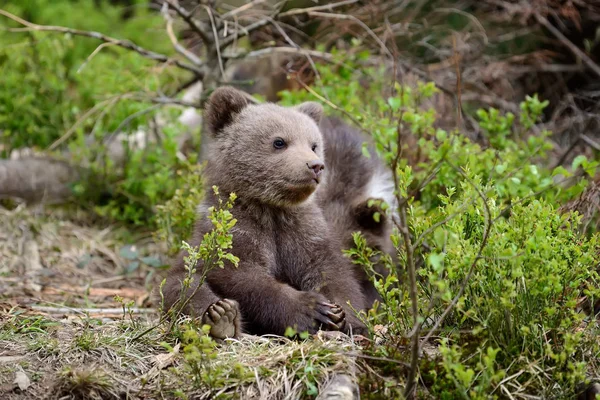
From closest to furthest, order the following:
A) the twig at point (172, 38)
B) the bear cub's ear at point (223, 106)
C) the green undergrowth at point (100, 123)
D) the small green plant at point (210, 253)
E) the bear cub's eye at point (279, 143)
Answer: the small green plant at point (210, 253)
the bear cub's eye at point (279, 143)
the bear cub's ear at point (223, 106)
the twig at point (172, 38)
the green undergrowth at point (100, 123)

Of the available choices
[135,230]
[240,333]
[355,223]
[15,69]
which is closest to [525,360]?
[240,333]

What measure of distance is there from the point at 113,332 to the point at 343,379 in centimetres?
162

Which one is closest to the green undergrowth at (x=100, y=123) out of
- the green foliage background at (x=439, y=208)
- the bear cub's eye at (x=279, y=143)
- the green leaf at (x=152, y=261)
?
the green foliage background at (x=439, y=208)

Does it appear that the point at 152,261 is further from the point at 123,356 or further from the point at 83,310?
the point at 123,356

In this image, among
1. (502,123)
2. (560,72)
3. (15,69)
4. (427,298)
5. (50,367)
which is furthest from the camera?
(560,72)

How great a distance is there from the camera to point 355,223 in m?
5.75

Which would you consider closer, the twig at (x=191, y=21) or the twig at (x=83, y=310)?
the twig at (x=83, y=310)

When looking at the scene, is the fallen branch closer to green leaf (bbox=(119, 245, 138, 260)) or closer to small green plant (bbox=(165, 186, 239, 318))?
small green plant (bbox=(165, 186, 239, 318))

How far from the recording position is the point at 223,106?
5.04 metres

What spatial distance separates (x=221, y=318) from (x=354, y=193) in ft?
7.10

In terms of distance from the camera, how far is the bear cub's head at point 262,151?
15.4ft

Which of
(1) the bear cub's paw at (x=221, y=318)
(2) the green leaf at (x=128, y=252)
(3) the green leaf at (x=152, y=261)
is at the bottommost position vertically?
(2) the green leaf at (x=128, y=252)

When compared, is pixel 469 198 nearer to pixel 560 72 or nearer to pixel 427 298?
pixel 427 298

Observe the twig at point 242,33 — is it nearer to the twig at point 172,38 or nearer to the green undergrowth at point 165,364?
the twig at point 172,38
